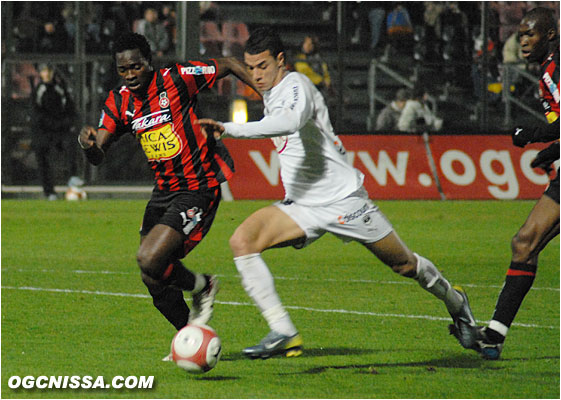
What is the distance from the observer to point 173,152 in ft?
23.3

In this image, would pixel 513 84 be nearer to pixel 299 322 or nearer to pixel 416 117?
pixel 416 117

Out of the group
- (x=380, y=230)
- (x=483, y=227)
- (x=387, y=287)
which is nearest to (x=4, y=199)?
(x=483, y=227)

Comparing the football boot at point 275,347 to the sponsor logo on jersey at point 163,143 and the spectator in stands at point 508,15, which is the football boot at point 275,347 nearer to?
the sponsor logo on jersey at point 163,143

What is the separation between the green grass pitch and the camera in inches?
237

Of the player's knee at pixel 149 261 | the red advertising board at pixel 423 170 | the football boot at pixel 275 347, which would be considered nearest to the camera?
the football boot at pixel 275 347

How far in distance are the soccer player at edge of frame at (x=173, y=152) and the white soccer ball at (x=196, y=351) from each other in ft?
2.41

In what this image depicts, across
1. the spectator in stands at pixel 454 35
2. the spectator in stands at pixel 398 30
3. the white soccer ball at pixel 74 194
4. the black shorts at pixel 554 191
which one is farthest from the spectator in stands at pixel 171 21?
the black shorts at pixel 554 191

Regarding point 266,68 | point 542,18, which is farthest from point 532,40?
point 266,68

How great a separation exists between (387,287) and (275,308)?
12.9 ft

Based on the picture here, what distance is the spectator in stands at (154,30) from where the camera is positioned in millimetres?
22172

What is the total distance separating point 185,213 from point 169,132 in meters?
0.59

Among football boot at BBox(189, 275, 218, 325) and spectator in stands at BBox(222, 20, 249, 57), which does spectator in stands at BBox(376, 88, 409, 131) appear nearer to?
spectator in stands at BBox(222, 20, 249, 57)

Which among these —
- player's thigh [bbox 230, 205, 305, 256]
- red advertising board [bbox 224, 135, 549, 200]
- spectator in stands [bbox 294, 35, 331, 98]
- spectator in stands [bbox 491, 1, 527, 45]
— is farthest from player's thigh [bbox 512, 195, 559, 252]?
spectator in stands [bbox 491, 1, 527, 45]

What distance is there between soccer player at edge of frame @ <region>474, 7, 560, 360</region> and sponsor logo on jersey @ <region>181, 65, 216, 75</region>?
2.06 m
